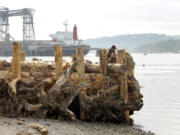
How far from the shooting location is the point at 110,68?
45.1 ft

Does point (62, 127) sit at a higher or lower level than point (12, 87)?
lower

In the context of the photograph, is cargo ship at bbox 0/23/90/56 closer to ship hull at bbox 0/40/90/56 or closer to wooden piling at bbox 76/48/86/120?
ship hull at bbox 0/40/90/56

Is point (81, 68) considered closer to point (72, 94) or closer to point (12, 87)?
point (72, 94)

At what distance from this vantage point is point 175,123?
1759cm

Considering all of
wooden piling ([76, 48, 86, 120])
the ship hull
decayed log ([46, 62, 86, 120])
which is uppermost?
the ship hull

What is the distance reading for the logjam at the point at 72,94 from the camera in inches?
524

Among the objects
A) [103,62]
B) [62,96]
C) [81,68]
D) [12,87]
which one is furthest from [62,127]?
[103,62]

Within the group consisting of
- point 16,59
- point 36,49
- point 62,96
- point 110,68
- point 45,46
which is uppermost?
point 45,46

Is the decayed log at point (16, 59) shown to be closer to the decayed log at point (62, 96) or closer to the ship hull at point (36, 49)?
the decayed log at point (62, 96)

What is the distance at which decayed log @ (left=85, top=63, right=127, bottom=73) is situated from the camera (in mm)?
13383

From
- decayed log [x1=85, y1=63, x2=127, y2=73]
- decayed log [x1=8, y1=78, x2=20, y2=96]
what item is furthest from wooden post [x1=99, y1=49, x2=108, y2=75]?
decayed log [x1=8, y1=78, x2=20, y2=96]

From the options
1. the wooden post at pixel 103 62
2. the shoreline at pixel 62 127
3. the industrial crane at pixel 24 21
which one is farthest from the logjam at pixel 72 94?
the industrial crane at pixel 24 21

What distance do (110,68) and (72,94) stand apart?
189 cm

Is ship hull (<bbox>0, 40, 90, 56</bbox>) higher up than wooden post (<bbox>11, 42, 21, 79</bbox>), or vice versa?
ship hull (<bbox>0, 40, 90, 56</bbox>)
